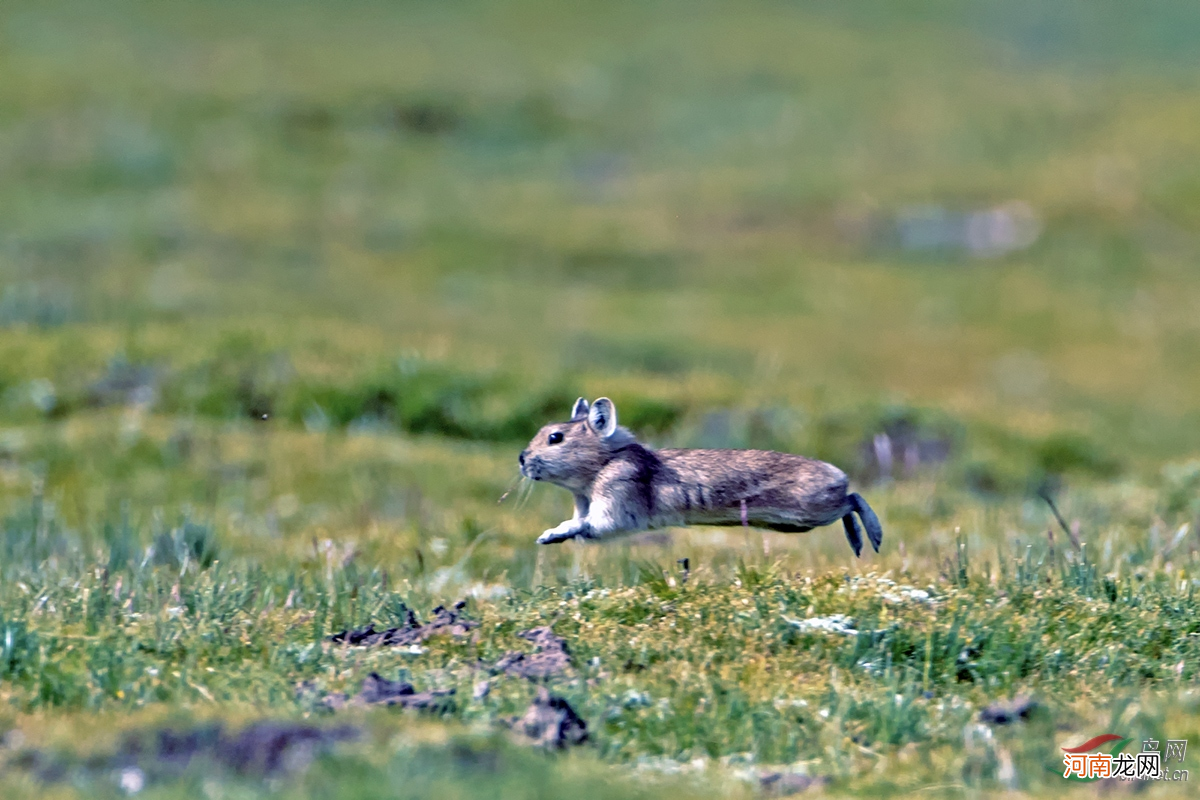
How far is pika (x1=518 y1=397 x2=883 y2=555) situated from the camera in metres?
8.66

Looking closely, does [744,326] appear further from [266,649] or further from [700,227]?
[266,649]

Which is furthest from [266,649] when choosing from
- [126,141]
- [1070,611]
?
[126,141]

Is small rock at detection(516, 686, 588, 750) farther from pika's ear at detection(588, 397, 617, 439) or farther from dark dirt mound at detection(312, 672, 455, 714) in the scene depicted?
pika's ear at detection(588, 397, 617, 439)

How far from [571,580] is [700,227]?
22012mm

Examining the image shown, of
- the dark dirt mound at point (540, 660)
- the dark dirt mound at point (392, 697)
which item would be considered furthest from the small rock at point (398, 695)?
the dark dirt mound at point (540, 660)

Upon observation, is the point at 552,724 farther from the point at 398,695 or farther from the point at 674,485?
the point at 674,485

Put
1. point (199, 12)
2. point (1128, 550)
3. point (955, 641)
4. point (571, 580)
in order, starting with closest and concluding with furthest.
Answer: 1. point (955, 641)
2. point (571, 580)
3. point (1128, 550)
4. point (199, 12)

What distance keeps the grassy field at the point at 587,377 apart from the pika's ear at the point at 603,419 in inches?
32.4

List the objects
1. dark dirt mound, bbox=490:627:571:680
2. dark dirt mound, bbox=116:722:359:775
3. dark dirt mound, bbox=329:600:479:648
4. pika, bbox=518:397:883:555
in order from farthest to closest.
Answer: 1. pika, bbox=518:397:883:555
2. dark dirt mound, bbox=329:600:479:648
3. dark dirt mound, bbox=490:627:571:680
4. dark dirt mound, bbox=116:722:359:775

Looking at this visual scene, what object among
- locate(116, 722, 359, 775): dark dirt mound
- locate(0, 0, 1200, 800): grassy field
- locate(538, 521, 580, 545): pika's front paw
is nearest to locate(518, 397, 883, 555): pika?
locate(538, 521, 580, 545): pika's front paw

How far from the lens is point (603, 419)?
9.12 m

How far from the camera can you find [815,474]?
8.64 metres

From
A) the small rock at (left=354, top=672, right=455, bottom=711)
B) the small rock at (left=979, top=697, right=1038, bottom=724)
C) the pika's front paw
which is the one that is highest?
the pika's front paw

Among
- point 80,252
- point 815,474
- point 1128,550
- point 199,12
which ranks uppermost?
point 199,12
